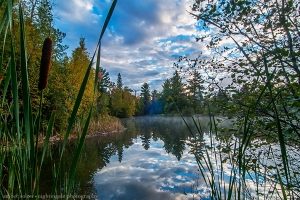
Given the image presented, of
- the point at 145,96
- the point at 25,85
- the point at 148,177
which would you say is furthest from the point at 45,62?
the point at 145,96

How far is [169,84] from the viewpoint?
2932 mm

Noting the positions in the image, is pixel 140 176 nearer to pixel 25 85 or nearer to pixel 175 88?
pixel 175 88

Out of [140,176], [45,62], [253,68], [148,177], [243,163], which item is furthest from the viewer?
[140,176]

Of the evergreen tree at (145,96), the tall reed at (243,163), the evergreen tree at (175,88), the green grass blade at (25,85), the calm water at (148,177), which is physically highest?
the evergreen tree at (145,96)

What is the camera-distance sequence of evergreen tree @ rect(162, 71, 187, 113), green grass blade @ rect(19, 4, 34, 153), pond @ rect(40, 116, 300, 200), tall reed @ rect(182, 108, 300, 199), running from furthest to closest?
pond @ rect(40, 116, 300, 200) < evergreen tree @ rect(162, 71, 187, 113) < tall reed @ rect(182, 108, 300, 199) < green grass blade @ rect(19, 4, 34, 153)

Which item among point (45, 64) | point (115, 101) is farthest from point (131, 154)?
point (115, 101)

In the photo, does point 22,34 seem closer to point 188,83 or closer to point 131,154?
point 188,83

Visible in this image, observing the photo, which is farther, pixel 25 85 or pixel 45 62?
pixel 45 62

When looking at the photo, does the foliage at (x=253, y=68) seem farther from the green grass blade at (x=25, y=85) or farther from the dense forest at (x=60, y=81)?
the green grass blade at (x=25, y=85)

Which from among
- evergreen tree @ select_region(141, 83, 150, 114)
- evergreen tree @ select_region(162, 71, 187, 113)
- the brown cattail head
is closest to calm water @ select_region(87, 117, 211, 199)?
evergreen tree @ select_region(162, 71, 187, 113)

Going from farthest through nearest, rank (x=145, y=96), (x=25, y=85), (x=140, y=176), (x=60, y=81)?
(x=145, y=96), (x=60, y=81), (x=140, y=176), (x=25, y=85)

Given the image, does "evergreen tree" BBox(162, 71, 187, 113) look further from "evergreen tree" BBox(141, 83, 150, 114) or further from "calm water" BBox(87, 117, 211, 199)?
"evergreen tree" BBox(141, 83, 150, 114)

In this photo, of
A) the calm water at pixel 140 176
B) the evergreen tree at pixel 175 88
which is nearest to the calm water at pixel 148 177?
the calm water at pixel 140 176

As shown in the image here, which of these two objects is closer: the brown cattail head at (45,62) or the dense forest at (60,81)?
the brown cattail head at (45,62)
